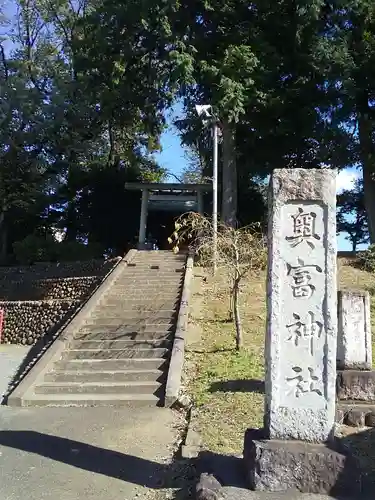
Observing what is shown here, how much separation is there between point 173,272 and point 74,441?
10653 millimetres

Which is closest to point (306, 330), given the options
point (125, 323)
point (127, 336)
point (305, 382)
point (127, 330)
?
point (305, 382)

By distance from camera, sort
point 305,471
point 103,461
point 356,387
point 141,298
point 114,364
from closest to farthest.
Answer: point 305,471
point 103,461
point 356,387
point 114,364
point 141,298

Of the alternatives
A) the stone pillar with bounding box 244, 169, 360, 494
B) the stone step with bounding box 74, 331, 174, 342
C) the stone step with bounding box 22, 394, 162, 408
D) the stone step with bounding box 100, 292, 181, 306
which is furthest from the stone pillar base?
the stone step with bounding box 100, 292, 181, 306

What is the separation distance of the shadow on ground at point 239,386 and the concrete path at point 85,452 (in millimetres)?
846

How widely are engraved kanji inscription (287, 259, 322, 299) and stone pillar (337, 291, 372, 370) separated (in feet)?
10.9

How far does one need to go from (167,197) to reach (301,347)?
1819 centimetres

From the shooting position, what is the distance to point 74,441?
6527mm

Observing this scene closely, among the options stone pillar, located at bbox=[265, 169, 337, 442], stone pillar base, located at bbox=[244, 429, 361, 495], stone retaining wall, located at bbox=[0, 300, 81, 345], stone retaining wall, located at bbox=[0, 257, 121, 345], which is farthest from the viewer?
stone retaining wall, located at bbox=[0, 257, 121, 345]

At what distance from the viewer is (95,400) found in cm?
832

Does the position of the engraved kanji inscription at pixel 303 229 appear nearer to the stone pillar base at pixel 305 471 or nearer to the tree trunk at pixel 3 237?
the stone pillar base at pixel 305 471

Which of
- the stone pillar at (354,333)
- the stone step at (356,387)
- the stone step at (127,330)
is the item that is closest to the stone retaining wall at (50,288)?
the stone step at (127,330)

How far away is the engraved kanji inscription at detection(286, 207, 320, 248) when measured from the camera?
15.8 ft

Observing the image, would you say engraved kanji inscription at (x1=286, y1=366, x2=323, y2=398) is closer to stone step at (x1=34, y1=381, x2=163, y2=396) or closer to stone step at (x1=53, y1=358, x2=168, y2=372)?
stone step at (x1=34, y1=381, x2=163, y2=396)

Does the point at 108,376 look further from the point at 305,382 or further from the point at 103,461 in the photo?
the point at 305,382
